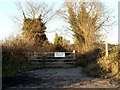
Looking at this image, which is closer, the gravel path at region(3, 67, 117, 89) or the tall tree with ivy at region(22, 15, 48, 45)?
the gravel path at region(3, 67, 117, 89)

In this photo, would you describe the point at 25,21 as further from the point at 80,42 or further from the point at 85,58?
the point at 85,58

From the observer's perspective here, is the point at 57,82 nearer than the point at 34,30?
Yes

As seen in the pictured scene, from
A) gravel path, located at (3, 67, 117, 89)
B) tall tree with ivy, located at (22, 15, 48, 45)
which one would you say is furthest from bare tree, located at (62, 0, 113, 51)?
gravel path, located at (3, 67, 117, 89)

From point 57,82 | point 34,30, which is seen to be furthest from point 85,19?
point 57,82

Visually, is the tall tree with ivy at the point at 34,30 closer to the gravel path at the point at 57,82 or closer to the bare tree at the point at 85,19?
the bare tree at the point at 85,19

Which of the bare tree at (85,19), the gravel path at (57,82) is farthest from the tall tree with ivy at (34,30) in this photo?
the gravel path at (57,82)

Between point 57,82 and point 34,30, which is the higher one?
point 34,30

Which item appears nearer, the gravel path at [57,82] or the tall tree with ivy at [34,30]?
the gravel path at [57,82]

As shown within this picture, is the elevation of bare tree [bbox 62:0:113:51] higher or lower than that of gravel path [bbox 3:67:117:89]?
higher

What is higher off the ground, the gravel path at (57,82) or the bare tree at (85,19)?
the bare tree at (85,19)

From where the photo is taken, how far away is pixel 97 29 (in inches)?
1486

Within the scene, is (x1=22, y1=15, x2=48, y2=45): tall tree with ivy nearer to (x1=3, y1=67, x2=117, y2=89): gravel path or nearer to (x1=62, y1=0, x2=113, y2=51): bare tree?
(x1=62, y1=0, x2=113, y2=51): bare tree

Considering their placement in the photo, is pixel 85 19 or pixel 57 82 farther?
pixel 85 19

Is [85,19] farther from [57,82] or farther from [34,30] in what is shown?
[57,82]
